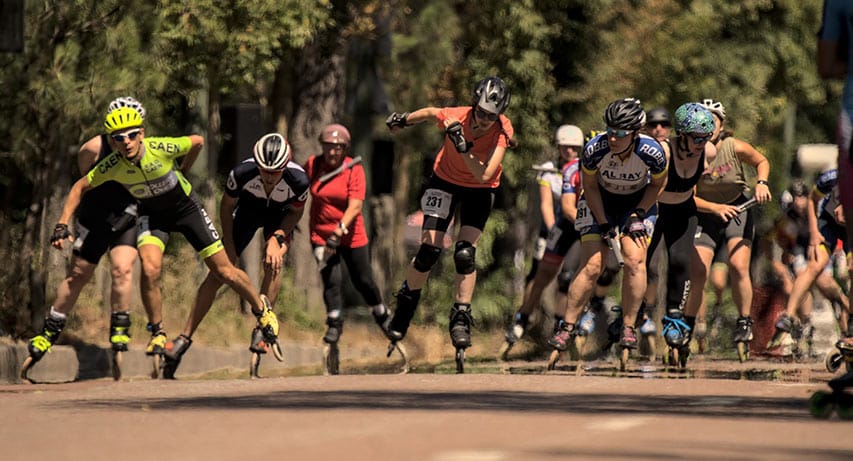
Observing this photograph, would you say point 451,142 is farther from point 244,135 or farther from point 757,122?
point 757,122

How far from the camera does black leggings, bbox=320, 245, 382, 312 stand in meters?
19.5

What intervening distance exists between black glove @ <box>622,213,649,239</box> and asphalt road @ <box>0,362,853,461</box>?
6.06 feet

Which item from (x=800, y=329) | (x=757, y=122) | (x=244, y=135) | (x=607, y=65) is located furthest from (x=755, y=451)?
(x=757, y=122)

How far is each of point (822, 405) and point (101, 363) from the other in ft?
29.0

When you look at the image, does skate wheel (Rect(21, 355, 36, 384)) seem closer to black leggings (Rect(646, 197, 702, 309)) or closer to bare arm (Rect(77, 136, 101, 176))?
bare arm (Rect(77, 136, 101, 176))

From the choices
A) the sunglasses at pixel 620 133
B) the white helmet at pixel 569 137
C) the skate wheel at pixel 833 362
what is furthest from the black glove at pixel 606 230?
the white helmet at pixel 569 137

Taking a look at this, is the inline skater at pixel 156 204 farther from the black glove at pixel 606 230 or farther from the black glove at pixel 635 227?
the black glove at pixel 635 227

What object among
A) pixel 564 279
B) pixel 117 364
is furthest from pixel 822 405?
pixel 564 279

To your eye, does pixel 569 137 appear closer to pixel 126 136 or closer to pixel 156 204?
pixel 156 204

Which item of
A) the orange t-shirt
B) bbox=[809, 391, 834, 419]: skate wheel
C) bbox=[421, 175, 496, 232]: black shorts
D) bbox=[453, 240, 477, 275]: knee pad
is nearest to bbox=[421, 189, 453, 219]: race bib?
bbox=[421, 175, 496, 232]: black shorts

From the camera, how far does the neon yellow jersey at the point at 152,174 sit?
1717 cm

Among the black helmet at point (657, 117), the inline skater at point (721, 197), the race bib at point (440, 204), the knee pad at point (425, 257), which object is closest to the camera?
the race bib at point (440, 204)

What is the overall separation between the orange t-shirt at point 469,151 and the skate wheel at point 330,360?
7.18 feet

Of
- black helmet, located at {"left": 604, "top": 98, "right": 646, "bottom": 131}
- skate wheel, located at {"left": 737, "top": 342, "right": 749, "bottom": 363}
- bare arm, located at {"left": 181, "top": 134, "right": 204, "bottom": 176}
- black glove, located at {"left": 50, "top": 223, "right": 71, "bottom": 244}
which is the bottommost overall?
skate wheel, located at {"left": 737, "top": 342, "right": 749, "bottom": 363}
